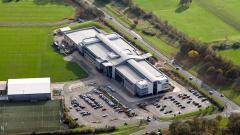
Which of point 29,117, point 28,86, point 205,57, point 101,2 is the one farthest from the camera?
point 101,2

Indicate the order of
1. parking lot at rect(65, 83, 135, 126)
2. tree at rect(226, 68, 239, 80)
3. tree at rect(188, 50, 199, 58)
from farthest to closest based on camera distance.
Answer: tree at rect(188, 50, 199, 58) → tree at rect(226, 68, 239, 80) → parking lot at rect(65, 83, 135, 126)

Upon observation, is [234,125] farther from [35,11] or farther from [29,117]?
[35,11]

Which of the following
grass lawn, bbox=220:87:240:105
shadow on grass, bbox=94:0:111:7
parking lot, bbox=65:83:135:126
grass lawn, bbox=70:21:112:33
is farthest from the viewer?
shadow on grass, bbox=94:0:111:7

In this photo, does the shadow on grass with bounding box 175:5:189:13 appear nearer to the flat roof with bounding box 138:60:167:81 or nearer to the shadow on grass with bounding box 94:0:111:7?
the shadow on grass with bounding box 94:0:111:7

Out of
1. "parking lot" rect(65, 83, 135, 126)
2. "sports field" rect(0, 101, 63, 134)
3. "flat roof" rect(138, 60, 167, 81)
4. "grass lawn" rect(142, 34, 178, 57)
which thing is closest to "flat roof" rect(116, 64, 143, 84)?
"flat roof" rect(138, 60, 167, 81)

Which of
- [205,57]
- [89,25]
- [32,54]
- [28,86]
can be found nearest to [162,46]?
[205,57]

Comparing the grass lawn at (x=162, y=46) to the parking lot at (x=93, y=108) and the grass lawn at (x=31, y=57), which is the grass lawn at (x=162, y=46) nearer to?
the grass lawn at (x=31, y=57)
